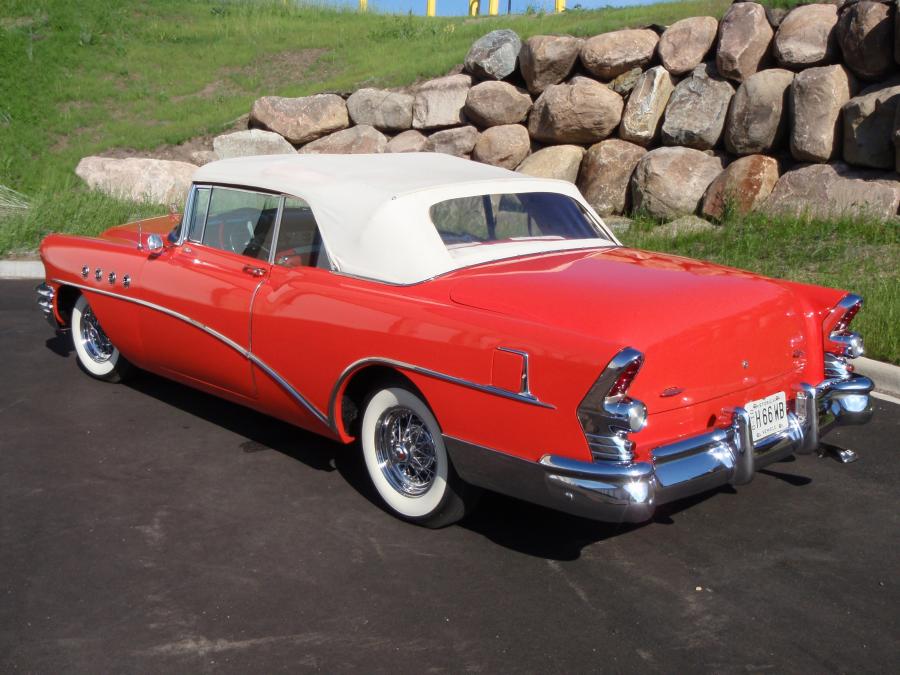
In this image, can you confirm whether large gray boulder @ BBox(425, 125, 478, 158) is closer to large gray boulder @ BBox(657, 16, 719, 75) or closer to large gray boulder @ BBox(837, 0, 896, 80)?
large gray boulder @ BBox(657, 16, 719, 75)

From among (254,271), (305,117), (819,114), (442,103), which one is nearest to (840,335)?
(254,271)

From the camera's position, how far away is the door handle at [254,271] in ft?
16.3

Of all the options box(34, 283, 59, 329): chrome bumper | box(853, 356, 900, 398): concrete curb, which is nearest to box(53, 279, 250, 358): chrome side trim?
box(34, 283, 59, 329): chrome bumper

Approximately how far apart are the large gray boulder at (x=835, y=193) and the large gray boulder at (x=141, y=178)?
7.74 m

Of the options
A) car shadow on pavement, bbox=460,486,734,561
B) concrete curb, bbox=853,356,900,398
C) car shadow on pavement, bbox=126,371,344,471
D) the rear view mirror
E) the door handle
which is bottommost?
car shadow on pavement, bbox=126,371,344,471

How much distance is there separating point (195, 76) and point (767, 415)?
18566 mm

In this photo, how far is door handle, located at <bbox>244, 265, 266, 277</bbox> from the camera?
498 centimetres

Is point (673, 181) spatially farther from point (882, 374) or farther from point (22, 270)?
point (22, 270)

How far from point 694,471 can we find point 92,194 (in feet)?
35.8

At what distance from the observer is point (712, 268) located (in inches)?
180

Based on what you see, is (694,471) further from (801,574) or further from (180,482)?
(180,482)

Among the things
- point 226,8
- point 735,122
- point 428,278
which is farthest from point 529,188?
point 226,8

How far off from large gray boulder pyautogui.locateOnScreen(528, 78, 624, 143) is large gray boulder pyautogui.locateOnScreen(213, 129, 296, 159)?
4.29 meters

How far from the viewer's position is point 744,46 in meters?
11.9
